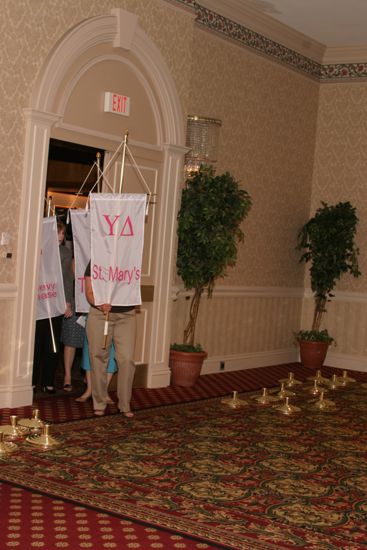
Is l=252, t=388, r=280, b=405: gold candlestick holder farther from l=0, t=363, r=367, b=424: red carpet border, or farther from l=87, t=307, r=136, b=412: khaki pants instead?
l=87, t=307, r=136, b=412: khaki pants

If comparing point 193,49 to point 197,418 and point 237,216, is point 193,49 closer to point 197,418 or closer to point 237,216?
point 237,216

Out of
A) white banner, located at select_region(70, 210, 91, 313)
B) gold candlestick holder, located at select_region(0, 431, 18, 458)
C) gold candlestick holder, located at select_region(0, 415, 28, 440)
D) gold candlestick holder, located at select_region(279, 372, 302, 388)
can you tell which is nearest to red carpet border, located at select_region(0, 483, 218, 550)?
gold candlestick holder, located at select_region(0, 431, 18, 458)

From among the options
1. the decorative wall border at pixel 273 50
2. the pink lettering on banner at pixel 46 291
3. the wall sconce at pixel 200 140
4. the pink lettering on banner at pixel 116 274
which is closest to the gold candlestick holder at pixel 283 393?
the wall sconce at pixel 200 140

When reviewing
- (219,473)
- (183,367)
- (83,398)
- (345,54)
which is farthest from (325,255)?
(219,473)

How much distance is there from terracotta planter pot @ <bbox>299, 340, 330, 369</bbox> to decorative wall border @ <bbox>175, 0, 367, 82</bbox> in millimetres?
3652

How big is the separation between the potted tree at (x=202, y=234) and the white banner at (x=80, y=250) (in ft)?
5.25

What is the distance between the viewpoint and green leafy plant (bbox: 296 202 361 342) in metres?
11.8

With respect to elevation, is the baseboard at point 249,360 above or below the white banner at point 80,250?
below

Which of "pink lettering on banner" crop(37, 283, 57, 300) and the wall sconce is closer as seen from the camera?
"pink lettering on banner" crop(37, 283, 57, 300)

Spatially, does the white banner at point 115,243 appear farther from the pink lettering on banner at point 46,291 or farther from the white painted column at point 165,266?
the white painted column at point 165,266

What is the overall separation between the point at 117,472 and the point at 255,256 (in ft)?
19.6

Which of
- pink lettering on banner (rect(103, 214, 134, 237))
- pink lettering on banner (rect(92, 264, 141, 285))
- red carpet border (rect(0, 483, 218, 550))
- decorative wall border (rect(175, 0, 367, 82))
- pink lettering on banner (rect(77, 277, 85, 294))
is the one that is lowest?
red carpet border (rect(0, 483, 218, 550))

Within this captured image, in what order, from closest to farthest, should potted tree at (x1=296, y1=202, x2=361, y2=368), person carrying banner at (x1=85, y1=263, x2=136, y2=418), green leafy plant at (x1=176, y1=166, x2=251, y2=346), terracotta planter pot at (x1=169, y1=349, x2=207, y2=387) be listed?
person carrying banner at (x1=85, y1=263, x2=136, y2=418) < green leafy plant at (x1=176, y1=166, x2=251, y2=346) < terracotta planter pot at (x1=169, y1=349, x2=207, y2=387) < potted tree at (x1=296, y1=202, x2=361, y2=368)

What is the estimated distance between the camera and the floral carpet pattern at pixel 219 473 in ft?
15.9
